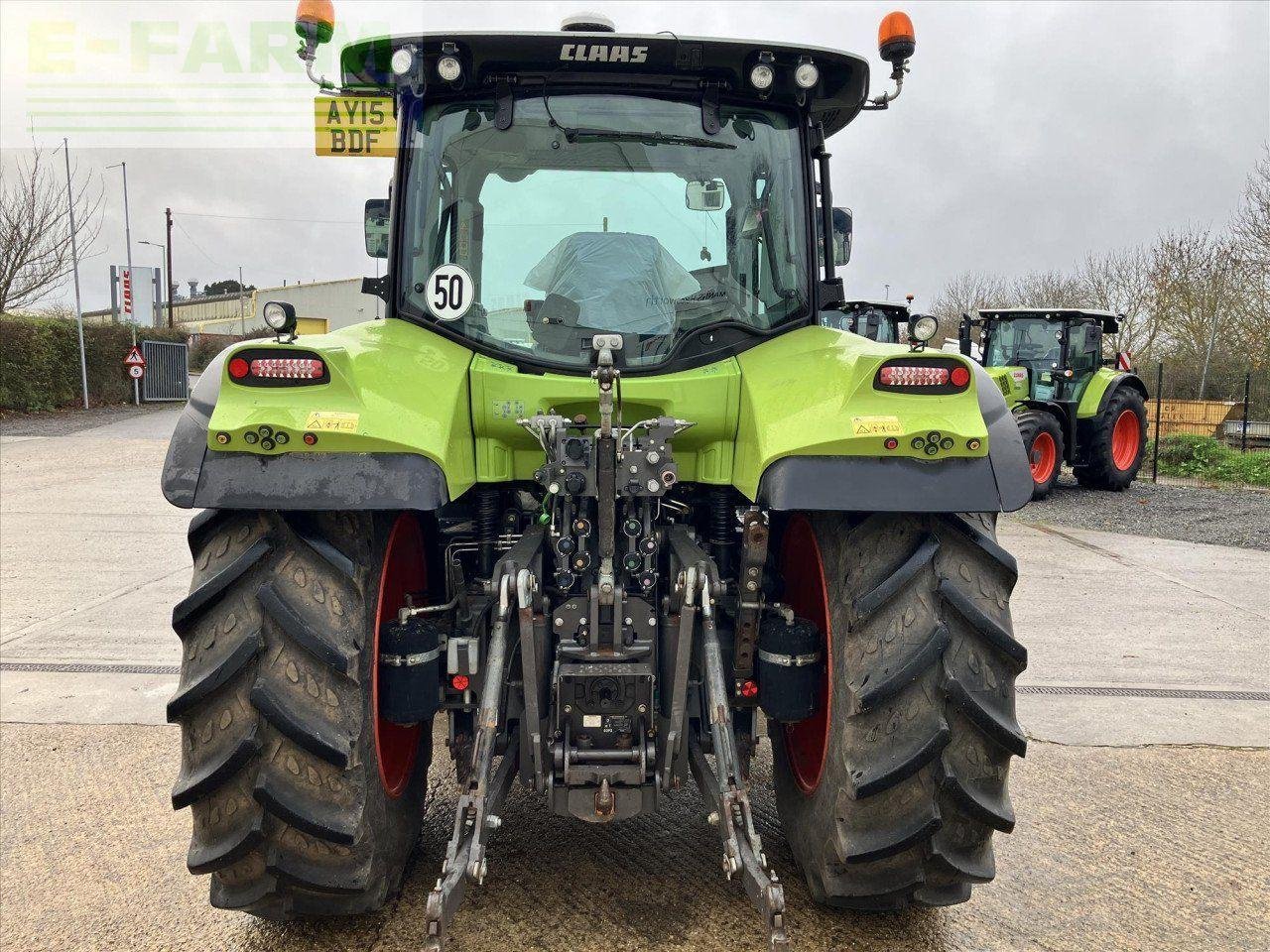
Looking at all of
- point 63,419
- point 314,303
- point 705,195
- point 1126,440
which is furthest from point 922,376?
point 314,303

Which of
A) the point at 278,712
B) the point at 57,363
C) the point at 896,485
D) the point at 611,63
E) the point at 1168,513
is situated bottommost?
the point at 1168,513

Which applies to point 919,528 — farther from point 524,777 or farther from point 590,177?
point 590,177

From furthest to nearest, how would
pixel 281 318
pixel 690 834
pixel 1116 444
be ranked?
pixel 1116 444 → pixel 690 834 → pixel 281 318

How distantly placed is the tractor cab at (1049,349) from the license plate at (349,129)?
9531 millimetres

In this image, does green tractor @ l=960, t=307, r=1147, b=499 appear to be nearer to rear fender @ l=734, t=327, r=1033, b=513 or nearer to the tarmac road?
the tarmac road

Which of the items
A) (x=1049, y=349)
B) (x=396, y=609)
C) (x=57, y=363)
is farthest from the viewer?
(x=57, y=363)

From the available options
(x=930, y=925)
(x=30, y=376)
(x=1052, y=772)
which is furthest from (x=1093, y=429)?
(x=30, y=376)

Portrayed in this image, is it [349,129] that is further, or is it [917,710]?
[349,129]

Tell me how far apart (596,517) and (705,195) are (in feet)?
3.73

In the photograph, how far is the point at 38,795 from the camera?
352cm

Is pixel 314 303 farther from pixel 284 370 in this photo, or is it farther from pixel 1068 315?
pixel 284 370

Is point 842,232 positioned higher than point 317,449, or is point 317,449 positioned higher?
point 842,232

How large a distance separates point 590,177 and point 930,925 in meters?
2.44

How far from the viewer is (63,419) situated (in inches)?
821
